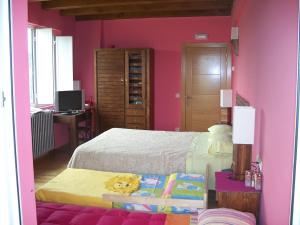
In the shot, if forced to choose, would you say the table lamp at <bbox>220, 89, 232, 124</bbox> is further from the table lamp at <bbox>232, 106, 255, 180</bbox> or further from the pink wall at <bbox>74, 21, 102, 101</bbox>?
the pink wall at <bbox>74, 21, 102, 101</bbox>

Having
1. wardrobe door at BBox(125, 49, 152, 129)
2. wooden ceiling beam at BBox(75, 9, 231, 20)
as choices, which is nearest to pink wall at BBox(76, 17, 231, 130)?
wooden ceiling beam at BBox(75, 9, 231, 20)

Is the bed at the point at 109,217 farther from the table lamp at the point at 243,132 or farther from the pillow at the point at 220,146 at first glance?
the pillow at the point at 220,146

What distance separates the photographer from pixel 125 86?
6.79 meters

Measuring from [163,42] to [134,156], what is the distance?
12.4ft

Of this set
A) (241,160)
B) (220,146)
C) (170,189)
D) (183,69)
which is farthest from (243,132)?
(183,69)

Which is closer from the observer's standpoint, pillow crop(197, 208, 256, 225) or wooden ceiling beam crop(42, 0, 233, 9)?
pillow crop(197, 208, 256, 225)

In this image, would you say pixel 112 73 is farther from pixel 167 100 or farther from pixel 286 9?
pixel 286 9

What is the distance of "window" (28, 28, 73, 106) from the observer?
20.0ft

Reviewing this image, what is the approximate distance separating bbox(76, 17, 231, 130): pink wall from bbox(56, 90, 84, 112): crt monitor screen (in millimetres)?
1090

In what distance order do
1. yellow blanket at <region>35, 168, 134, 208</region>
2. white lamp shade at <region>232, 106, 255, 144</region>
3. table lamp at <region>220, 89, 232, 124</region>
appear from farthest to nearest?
1. table lamp at <region>220, 89, 232, 124</region>
2. yellow blanket at <region>35, 168, 134, 208</region>
3. white lamp shade at <region>232, 106, 255, 144</region>

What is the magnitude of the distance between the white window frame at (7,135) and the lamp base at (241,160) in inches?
83.5

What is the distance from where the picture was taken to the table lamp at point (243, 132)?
264 centimetres

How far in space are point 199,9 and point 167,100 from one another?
6.59ft

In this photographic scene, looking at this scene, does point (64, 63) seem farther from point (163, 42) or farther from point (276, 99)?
point (276, 99)
